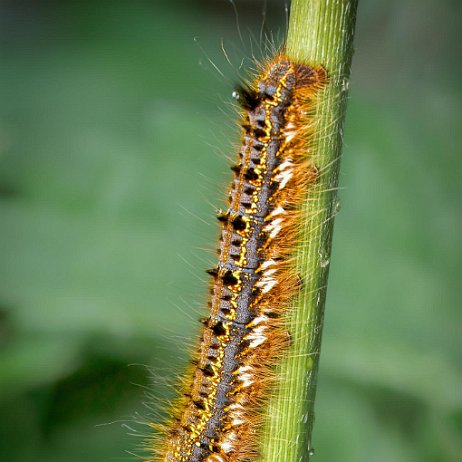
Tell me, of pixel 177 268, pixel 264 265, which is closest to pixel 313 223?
pixel 264 265

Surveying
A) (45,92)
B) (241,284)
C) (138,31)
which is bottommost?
(241,284)

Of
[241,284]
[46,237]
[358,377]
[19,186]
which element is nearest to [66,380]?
[46,237]

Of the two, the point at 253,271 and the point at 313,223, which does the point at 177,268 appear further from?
the point at 313,223

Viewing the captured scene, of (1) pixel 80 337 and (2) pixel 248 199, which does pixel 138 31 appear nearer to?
(1) pixel 80 337

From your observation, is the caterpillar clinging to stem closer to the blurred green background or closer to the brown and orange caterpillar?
the brown and orange caterpillar

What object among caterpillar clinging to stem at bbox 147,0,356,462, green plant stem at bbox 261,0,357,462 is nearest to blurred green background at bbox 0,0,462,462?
caterpillar clinging to stem at bbox 147,0,356,462

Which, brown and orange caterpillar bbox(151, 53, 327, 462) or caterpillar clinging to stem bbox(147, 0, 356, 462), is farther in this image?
brown and orange caterpillar bbox(151, 53, 327, 462)

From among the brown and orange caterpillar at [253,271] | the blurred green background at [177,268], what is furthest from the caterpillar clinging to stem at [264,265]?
the blurred green background at [177,268]
